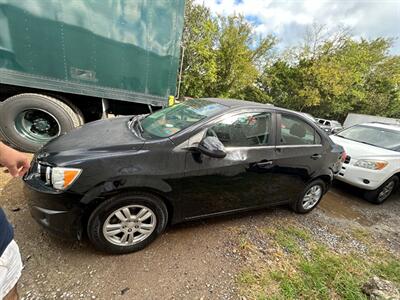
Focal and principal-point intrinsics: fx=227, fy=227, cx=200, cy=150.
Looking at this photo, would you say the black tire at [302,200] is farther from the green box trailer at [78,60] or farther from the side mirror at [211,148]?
the green box trailer at [78,60]

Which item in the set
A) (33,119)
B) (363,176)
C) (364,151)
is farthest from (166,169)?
(364,151)

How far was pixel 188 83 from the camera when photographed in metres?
19.7

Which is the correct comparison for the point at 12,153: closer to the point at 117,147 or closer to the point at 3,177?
the point at 117,147

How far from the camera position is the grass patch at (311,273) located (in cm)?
222

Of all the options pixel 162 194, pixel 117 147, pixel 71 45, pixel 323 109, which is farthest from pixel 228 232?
pixel 323 109

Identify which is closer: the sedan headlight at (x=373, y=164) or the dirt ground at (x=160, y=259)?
the dirt ground at (x=160, y=259)

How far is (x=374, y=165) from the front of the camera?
13.7 ft

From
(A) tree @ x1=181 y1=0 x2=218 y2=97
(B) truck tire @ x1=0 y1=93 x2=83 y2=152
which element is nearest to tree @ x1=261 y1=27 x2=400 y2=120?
(A) tree @ x1=181 y1=0 x2=218 y2=97

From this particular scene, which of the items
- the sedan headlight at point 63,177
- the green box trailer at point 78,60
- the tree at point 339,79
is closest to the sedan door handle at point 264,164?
the sedan headlight at point 63,177

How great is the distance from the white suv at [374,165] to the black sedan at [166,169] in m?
1.65

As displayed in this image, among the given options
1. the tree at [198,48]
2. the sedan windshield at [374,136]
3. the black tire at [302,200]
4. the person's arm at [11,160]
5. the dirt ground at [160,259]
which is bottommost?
the dirt ground at [160,259]

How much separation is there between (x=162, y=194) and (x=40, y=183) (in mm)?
1086

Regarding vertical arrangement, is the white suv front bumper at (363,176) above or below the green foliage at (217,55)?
below

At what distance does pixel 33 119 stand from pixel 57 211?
303cm
